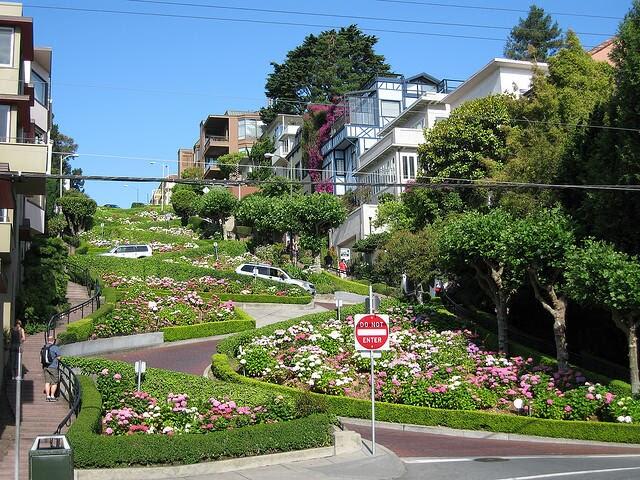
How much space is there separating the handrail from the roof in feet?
93.9

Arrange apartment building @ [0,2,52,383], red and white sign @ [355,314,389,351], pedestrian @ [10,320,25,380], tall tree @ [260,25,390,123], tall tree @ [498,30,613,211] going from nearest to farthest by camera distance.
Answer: red and white sign @ [355,314,389,351], apartment building @ [0,2,52,383], pedestrian @ [10,320,25,380], tall tree @ [498,30,613,211], tall tree @ [260,25,390,123]

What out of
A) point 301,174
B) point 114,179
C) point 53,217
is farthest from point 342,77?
point 114,179

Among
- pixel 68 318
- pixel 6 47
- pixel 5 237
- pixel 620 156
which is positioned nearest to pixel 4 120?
pixel 6 47

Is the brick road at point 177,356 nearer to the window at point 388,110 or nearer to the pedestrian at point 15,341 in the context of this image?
the pedestrian at point 15,341

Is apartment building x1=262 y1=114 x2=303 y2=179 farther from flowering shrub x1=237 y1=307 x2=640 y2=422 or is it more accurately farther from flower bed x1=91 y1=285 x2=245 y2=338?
flowering shrub x1=237 y1=307 x2=640 y2=422

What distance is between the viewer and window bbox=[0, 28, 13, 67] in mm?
25859

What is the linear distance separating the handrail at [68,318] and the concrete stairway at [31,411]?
43 cm

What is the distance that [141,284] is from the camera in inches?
1687

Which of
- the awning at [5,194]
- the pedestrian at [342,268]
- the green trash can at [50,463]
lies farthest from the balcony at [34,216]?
the pedestrian at [342,268]

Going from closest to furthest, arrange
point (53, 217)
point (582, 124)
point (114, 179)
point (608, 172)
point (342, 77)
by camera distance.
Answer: point (114, 179), point (608, 172), point (582, 124), point (53, 217), point (342, 77)

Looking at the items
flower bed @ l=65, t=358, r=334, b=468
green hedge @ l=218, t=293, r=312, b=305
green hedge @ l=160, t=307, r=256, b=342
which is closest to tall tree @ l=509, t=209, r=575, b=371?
flower bed @ l=65, t=358, r=334, b=468

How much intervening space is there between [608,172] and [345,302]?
65.1ft

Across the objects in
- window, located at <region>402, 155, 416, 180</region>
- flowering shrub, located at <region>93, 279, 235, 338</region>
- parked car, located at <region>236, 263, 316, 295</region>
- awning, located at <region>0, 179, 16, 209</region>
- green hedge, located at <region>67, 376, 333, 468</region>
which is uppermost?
window, located at <region>402, 155, 416, 180</region>

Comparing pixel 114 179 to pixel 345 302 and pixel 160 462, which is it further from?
pixel 345 302
